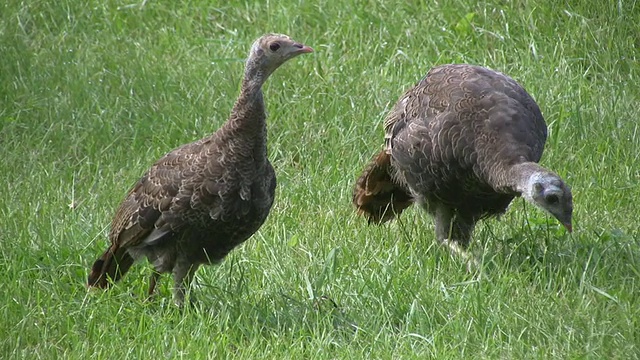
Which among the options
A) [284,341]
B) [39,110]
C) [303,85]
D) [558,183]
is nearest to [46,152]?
[39,110]

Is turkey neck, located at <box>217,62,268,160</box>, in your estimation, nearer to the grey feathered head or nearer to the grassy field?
the grey feathered head

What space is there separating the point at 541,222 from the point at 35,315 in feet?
10.6

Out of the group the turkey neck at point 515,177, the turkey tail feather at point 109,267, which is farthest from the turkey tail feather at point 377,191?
the turkey tail feather at point 109,267

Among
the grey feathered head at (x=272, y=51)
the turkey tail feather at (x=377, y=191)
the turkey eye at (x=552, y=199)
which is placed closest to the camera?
the grey feathered head at (x=272, y=51)

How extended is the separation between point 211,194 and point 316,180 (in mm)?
2274

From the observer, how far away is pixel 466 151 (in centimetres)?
674

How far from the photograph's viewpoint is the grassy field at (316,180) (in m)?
5.96

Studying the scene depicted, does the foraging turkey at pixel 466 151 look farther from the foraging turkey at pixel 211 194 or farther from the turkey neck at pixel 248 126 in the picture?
the turkey neck at pixel 248 126

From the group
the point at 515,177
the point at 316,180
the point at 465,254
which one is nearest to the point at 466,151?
the point at 515,177

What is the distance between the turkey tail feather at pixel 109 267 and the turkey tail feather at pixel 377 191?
1.71 m

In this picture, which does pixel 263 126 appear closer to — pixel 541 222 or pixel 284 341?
pixel 284 341

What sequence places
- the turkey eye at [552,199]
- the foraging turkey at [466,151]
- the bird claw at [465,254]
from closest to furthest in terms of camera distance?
the turkey eye at [552,199]
the foraging turkey at [466,151]
the bird claw at [465,254]

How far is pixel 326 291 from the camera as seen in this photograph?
6.45 metres

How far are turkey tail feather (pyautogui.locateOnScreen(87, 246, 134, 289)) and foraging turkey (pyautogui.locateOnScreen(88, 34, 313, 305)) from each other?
3 cm
